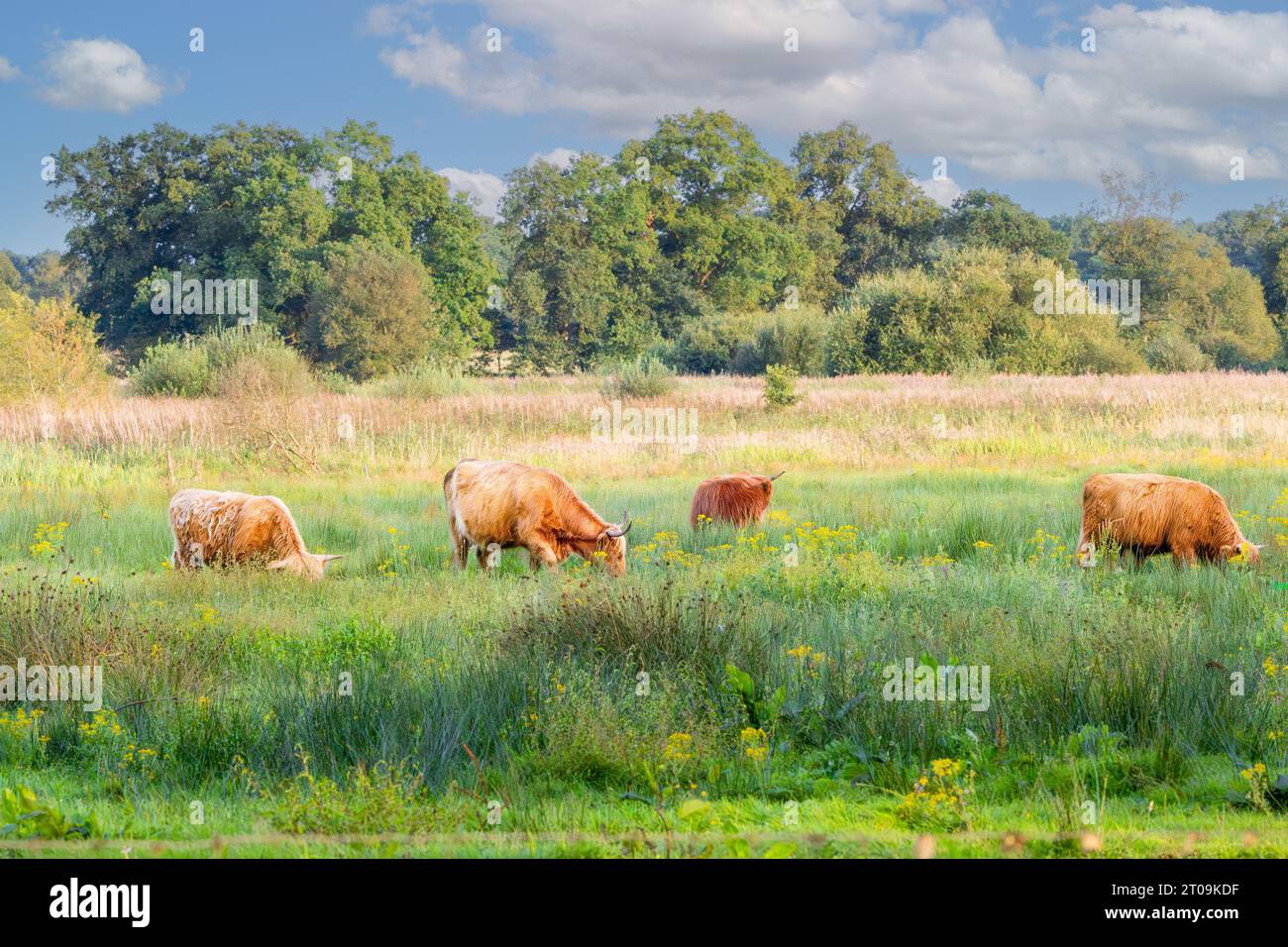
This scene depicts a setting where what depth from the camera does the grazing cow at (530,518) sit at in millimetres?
10906

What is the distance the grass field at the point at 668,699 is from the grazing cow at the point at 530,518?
548 millimetres

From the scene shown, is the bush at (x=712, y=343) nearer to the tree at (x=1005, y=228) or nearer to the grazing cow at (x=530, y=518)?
the tree at (x=1005, y=228)

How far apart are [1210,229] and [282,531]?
278 feet

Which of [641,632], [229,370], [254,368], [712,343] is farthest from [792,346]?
[641,632]

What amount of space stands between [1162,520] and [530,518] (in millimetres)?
5795

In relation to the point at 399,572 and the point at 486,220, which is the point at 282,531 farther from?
the point at 486,220

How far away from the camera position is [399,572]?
38.0 feet

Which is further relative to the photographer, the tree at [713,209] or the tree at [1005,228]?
the tree at [1005,228]

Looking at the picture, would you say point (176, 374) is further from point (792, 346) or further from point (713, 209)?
point (713, 209)

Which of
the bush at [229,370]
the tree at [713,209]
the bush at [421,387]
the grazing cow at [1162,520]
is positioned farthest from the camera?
the tree at [713,209]

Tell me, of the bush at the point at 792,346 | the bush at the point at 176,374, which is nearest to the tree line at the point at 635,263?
the bush at the point at 792,346

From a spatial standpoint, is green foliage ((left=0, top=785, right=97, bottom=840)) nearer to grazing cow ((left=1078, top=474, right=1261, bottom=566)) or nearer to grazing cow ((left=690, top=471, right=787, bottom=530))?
grazing cow ((left=1078, top=474, right=1261, bottom=566))

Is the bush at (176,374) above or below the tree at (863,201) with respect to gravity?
below
